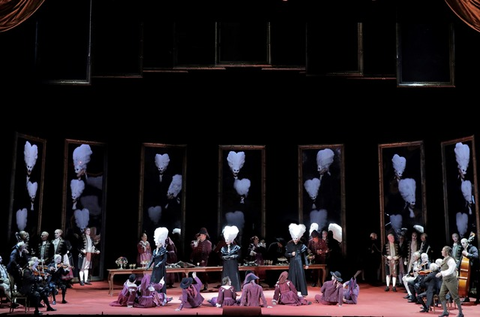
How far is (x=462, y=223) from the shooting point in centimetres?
1276

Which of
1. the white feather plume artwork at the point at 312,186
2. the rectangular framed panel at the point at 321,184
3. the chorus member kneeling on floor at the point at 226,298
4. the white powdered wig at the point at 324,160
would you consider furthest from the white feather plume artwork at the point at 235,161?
the chorus member kneeling on floor at the point at 226,298

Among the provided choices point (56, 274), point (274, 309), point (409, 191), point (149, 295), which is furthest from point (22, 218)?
point (409, 191)

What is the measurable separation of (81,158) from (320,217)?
6.55m

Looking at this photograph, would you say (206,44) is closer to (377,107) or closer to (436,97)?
(377,107)

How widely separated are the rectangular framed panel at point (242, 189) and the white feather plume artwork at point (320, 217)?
1347 mm

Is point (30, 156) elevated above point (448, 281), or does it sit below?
above

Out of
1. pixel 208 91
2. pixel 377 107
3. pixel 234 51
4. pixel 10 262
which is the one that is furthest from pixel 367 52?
pixel 10 262

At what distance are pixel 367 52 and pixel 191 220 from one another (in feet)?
20.6

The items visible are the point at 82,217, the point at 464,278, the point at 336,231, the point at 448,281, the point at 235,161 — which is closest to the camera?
the point at 448,281

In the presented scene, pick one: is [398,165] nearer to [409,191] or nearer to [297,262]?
[409,191]

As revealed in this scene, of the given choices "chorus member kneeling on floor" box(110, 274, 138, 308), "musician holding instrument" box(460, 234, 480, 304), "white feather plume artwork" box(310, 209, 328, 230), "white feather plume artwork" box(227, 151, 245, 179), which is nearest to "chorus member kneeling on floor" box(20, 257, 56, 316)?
"chorus member kneeling on floor" box(110, 274, 138, 308)

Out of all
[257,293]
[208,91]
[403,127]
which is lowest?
[257,293]

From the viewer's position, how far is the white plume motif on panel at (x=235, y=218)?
1510cm

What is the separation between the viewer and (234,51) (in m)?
13.1
